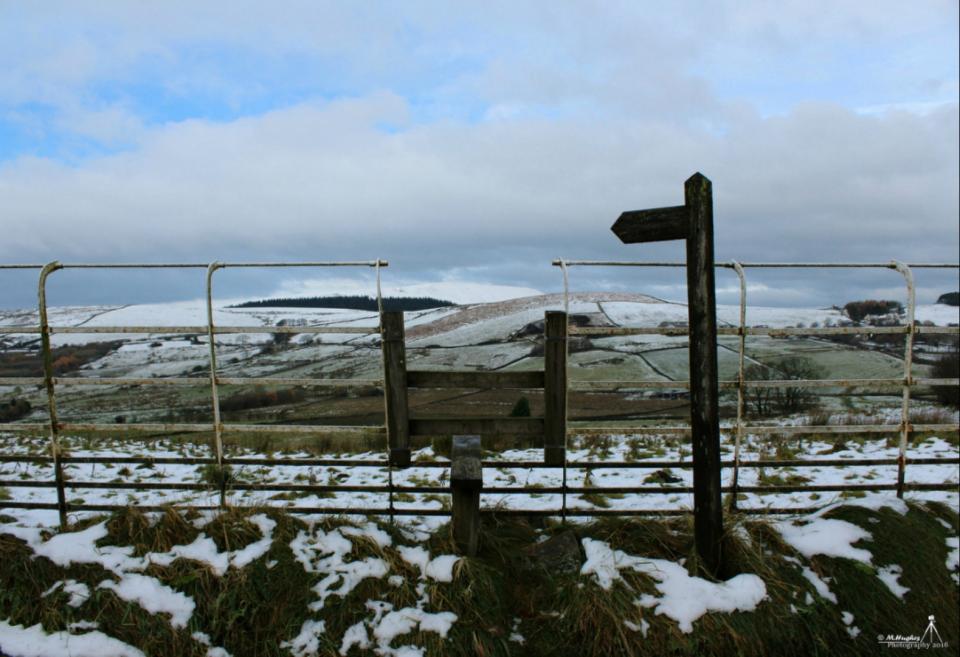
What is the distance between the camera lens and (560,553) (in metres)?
4.25

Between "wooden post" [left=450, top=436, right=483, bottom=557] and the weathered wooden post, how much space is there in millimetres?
1618

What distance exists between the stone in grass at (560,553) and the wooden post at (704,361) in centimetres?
93

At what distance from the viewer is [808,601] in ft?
12.7

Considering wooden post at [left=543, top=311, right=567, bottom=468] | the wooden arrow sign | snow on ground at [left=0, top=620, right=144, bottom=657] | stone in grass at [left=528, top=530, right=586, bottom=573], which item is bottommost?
snow on ground at [left=0, top=620, right=144, bottom=657]

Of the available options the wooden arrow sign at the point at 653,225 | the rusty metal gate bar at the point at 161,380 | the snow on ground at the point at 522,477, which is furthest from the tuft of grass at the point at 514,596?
the wooden arrow sign at the point at 653,225

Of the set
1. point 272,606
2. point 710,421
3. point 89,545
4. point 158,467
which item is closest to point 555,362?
point 710,421

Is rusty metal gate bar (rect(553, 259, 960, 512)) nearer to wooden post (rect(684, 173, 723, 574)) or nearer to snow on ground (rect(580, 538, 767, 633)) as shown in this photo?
wooden post (rect(684, 173, 723, 574))

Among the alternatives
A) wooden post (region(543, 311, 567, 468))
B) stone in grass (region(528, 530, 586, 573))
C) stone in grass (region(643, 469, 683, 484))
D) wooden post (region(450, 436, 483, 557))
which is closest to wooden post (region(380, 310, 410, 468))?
wooden post (region(450, 436, 483, 557))

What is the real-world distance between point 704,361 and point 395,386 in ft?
7.94

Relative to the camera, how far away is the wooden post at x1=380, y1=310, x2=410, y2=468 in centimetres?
451

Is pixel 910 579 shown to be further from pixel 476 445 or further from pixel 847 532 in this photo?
pixel 476 445

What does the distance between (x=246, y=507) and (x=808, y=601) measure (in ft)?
14.4

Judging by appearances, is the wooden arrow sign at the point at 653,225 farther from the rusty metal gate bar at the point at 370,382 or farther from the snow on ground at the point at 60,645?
the snow on ground at the point at 60,645

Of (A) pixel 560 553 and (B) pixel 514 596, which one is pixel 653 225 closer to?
(A) pixel 560 553
